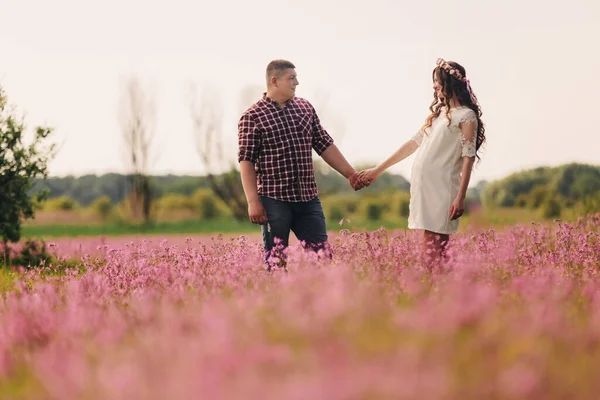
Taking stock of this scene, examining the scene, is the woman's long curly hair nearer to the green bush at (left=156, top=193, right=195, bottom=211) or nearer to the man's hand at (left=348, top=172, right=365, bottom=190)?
the man's hand at (left=348, top=172, right=365, bottom=190)

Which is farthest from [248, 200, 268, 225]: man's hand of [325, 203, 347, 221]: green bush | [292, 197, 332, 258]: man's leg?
[325, 203, 347, 221]: green bush

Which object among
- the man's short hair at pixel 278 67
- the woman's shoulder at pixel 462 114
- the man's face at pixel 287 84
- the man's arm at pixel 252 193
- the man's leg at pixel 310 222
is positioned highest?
the man's short hair at pixel 278 67

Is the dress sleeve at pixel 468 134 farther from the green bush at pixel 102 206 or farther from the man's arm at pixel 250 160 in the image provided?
the green bush at pixel 102 206

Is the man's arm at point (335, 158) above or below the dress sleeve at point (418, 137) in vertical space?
below

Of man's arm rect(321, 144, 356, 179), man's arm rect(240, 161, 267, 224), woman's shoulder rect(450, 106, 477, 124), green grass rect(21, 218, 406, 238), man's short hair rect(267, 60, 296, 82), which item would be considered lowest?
green grass rect(21, 218, 406, 238)

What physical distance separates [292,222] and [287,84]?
49.3 inches

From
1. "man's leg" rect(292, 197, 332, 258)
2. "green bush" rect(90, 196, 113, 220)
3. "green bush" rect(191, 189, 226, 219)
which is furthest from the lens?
"green bush" rect(191, 189, 226, 219)

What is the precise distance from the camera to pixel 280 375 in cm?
197

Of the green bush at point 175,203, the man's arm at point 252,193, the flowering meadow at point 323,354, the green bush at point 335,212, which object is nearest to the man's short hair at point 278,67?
the man's arm at point 252,193

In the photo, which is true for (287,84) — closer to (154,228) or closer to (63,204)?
(154,228)

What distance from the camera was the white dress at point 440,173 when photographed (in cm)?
587

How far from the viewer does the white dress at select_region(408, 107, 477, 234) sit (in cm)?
587

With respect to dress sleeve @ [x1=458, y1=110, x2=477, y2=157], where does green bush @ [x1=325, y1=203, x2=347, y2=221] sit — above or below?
below

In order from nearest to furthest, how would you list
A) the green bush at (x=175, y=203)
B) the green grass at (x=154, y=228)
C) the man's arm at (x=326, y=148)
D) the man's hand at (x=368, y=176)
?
the man's arm at (x=326, y=148)
the man's hand at (x=368, y=176)
the green grass at (x=154, y=228)
the green bush at (x=175, y=203)
